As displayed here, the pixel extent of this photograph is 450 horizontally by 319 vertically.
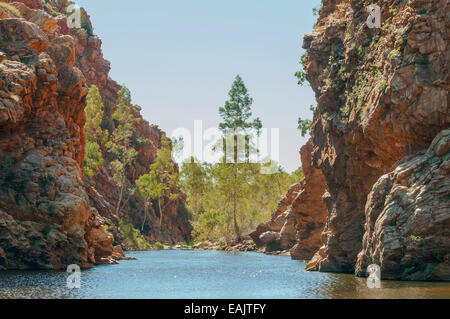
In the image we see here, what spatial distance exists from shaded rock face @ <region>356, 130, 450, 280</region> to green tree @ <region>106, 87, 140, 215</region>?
55.6 meters

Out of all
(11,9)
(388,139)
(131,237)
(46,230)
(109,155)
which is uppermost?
Answer: (11,9)

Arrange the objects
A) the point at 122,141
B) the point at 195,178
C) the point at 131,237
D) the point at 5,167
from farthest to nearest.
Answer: the point at 195,178, the point at 122,141, the point at 131,237, the point at 5,167

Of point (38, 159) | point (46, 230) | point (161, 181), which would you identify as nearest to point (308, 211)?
point (46, 230)

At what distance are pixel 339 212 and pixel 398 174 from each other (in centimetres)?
875

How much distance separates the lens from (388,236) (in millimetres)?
26266

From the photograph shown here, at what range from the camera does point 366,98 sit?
32906mm

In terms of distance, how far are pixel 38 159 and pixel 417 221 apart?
24.5 meters

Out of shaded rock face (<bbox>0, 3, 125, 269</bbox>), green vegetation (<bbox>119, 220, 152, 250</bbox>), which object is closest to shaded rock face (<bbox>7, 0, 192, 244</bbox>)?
green vegetation (<bbox>119, 220, 152, 250</bbox>)

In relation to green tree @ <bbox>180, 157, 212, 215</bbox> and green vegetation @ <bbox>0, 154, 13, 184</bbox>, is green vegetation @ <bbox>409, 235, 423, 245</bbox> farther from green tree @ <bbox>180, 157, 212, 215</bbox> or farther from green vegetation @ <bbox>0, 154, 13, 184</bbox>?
green tree @ <bbox>180, 157, 212, 215</bbox>

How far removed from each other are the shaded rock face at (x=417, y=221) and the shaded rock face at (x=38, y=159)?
64.9ft

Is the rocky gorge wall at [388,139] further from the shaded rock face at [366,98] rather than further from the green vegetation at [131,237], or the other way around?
the green vegetation at [131,237]

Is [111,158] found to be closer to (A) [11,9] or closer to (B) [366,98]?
(A) [11,9]
